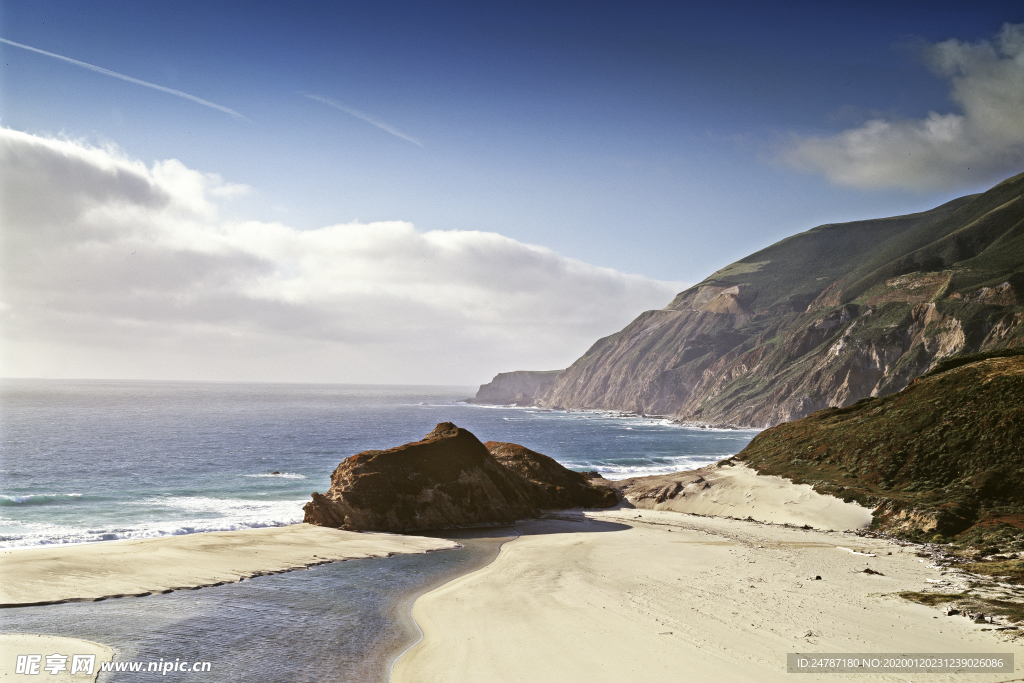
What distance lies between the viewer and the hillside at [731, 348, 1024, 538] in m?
31.6

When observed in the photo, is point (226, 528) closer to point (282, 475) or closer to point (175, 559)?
point (175, 559)

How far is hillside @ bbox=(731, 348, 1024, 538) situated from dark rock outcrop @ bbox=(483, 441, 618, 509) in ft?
43.0

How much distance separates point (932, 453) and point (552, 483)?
85.8 ft

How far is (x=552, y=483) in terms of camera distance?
1801 inches

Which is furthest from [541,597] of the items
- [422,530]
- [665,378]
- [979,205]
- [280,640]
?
[979,205]

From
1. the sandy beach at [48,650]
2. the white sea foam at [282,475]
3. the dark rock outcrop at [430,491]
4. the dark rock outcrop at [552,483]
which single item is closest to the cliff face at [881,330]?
the dark rock outcrop at [552,483]

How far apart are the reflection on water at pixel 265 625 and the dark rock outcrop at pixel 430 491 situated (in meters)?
9.65

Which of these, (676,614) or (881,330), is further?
(881,330)

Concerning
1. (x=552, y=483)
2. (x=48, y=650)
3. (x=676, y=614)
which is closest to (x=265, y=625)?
(x=48, y=650)

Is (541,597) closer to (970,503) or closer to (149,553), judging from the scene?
(149,553)

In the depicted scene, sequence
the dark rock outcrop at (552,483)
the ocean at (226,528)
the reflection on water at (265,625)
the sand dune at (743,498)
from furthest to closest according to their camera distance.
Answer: the dark rock outcrop at (552,483) < the sand dune at (743,498) < the ocean at (226,528) < the reflection on water at (265,625)

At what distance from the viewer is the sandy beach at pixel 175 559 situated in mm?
21203

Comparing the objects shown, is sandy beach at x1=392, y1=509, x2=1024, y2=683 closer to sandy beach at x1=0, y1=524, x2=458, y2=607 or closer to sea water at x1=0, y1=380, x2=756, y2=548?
sandy beach at x1=0, y1=524, x2=458, y2=607

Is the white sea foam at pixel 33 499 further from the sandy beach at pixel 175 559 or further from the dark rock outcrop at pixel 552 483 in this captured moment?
the dark rock outcrop at pixel 552 483
